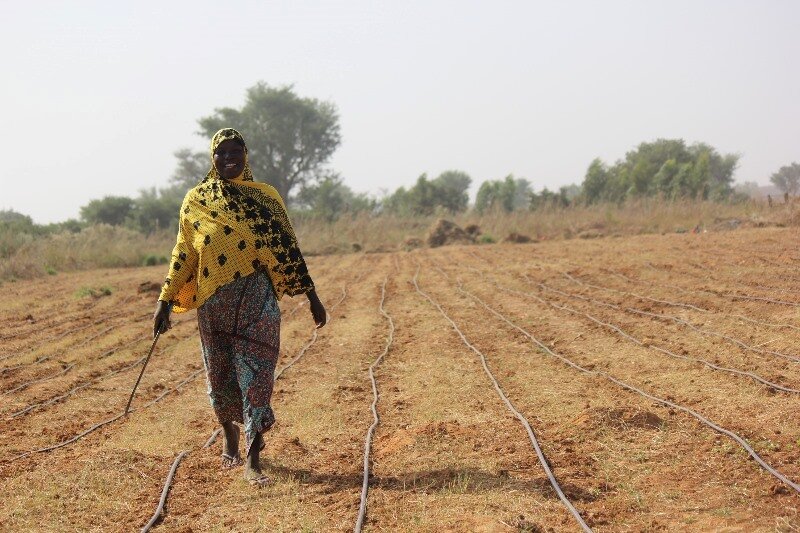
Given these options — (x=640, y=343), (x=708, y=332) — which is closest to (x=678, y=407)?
(x=640, y=343)

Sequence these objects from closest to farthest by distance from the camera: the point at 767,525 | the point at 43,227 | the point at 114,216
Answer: the point at 767,525, the point at 43,227, the point at 114,216

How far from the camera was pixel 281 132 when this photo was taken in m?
37.8

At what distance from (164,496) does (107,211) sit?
1245 inches

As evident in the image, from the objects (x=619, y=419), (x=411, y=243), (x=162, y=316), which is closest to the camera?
(x=162, y=316)

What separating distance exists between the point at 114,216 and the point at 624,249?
25.0m

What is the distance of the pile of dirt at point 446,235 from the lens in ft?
71.2

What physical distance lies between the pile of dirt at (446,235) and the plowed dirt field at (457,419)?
1248cm

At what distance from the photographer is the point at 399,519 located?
9.35 ft

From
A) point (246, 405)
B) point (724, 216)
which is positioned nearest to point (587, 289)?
point (246, 405)

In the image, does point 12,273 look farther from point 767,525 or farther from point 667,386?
point 767,525

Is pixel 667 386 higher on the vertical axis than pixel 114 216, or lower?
lower

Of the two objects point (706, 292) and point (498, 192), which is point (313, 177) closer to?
point (498, 192)

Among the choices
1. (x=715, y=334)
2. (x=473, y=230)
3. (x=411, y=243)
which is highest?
(x=473, y=230)

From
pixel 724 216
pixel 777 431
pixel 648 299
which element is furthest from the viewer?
pixel 724 216
